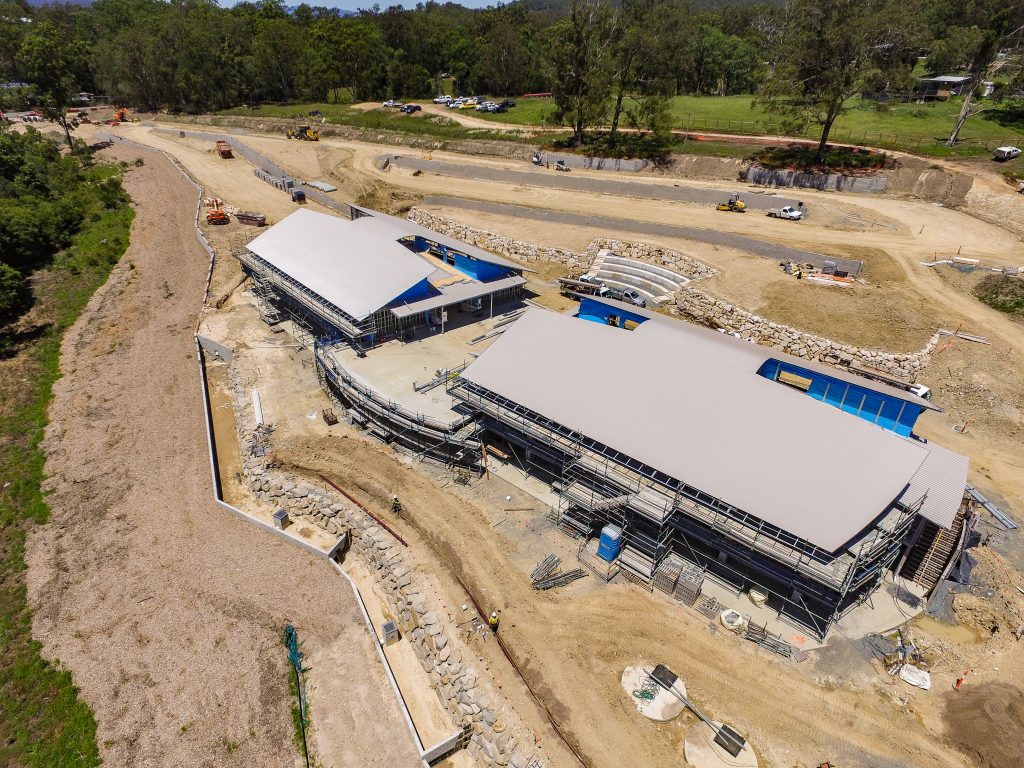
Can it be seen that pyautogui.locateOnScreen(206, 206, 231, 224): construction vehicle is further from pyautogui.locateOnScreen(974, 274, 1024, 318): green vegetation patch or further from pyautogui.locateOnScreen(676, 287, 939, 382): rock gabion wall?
pyautogui.locateOnScreen(974, 274, 1024, 318): green vegetation patch

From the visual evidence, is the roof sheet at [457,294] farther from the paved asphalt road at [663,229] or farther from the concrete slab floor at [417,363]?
the paved asphalt road at [663,229]

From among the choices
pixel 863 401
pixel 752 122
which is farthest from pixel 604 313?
pixel 752 122


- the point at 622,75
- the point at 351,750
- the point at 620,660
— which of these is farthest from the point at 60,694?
the point at 622,75

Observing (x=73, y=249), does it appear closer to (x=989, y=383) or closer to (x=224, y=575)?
(x=224, y=575)

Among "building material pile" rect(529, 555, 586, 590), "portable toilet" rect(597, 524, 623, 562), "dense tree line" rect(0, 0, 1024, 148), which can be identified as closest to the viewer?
"building material pile" rect(529, 555, 586, 590)

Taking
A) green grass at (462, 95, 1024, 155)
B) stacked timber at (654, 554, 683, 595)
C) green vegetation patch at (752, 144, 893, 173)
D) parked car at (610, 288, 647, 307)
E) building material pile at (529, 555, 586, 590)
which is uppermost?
green grass at (462, 95, 1024, 155)

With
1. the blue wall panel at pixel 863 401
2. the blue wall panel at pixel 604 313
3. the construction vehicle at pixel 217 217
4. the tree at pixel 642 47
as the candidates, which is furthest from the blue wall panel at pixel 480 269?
the tree at pixel 642 47

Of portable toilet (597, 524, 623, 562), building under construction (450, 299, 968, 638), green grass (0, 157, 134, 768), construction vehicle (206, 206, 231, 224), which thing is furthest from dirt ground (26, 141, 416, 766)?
construction vehicle (206, 206, 231, 224)
